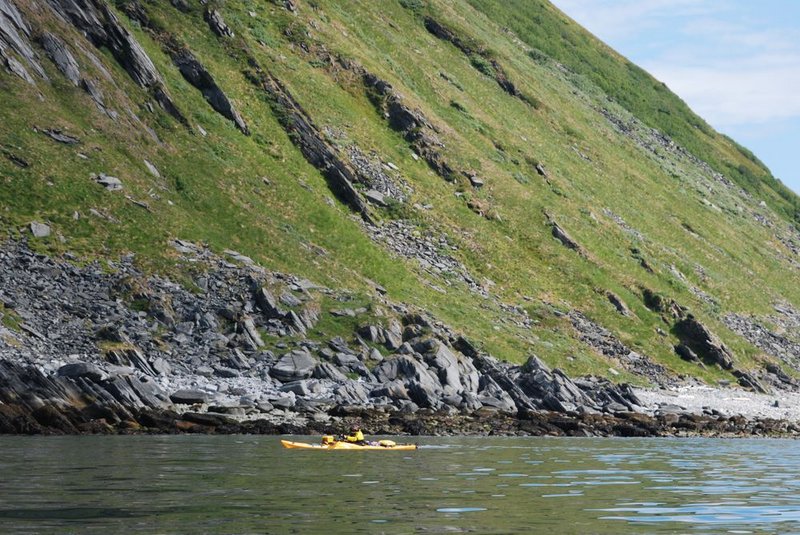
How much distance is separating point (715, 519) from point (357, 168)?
7188 cm

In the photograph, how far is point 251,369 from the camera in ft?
192

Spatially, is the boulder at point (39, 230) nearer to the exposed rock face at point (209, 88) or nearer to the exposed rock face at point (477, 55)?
the exposed rock face at point (209, 88)

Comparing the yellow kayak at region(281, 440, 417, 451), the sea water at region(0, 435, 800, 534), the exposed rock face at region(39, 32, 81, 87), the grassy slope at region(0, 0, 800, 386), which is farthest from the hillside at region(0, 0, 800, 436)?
the sea water at region(0, 435, 800, 534)

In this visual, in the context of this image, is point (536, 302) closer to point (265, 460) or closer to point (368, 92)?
point (368, 92)

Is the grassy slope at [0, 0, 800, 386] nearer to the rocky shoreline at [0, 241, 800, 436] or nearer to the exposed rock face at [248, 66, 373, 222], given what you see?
the exposed rock face at [248, 66, 373, 222]

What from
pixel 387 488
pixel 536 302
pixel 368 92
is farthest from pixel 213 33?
pixel 387 488

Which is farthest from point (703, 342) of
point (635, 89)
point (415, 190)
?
point (635, 89)

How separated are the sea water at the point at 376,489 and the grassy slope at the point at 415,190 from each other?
28936mm

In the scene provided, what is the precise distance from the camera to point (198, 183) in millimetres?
77188

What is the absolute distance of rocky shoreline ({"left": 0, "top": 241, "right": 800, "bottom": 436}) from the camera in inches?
1893

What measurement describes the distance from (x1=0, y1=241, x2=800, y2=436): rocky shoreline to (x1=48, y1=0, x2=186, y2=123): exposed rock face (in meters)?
18.7

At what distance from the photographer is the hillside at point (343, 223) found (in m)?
60.8

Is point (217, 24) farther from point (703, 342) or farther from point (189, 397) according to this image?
point (189, 397)

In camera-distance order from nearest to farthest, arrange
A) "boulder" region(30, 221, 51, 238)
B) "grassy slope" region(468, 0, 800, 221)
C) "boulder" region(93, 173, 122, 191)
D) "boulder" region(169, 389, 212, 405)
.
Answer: "boulder" region(169, 389, 212, 405) < "boulder" region(30, 221, 51, 238) < "boulder" region(93, 173, 122, 191) < "grassy slope" region(468, 0, 800, 221)
